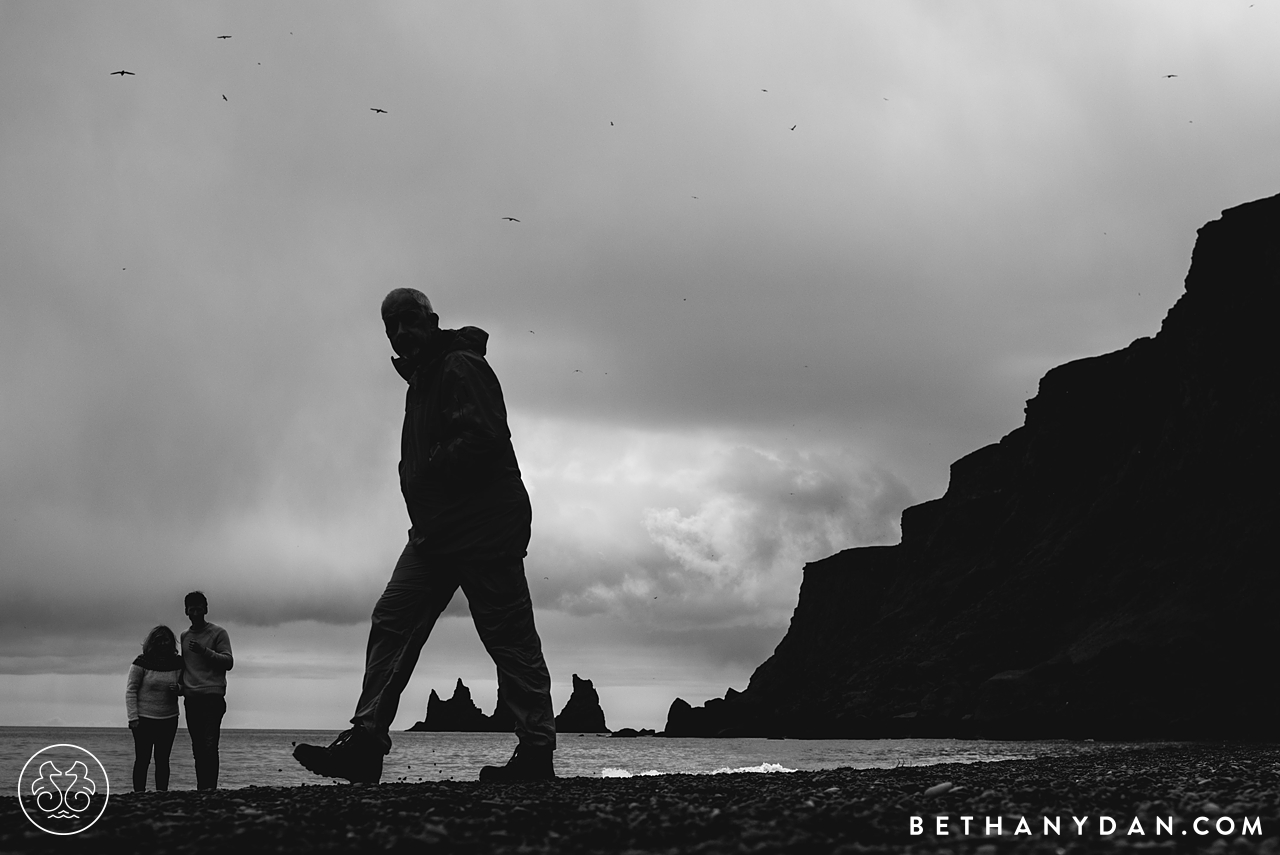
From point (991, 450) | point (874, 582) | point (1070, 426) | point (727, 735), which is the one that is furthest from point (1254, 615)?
point (727, 735)

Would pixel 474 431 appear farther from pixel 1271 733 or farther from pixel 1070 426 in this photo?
pixel 1070 426

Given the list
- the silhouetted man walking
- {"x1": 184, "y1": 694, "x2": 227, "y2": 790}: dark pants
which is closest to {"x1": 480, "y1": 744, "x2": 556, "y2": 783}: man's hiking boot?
the silhouetted man walking

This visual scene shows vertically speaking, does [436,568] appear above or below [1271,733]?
above

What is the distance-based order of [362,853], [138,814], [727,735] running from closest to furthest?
[362,853] → [138,814] → [727,735]

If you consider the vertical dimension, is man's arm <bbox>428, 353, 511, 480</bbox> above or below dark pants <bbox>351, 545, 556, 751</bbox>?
above

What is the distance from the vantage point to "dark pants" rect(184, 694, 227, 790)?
9289mm

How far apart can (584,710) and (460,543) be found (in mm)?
193200

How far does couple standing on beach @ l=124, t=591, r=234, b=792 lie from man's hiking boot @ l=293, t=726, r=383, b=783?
13.8 ft

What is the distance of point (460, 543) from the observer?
6133 millimetres

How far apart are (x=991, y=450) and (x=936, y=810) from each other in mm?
114636

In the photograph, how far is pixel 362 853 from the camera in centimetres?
301

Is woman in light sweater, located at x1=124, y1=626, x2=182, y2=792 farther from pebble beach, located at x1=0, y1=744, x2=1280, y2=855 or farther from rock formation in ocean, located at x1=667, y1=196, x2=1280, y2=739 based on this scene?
rock formation in ocean, located at x1=667, y1=196, x2=1280, y2=739

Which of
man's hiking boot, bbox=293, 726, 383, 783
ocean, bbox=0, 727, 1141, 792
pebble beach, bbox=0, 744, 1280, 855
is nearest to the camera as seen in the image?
pebble beach, bbox=0, 744, 1280, 855

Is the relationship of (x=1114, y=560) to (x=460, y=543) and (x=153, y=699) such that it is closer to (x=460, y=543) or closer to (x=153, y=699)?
(x=153, y=699)
